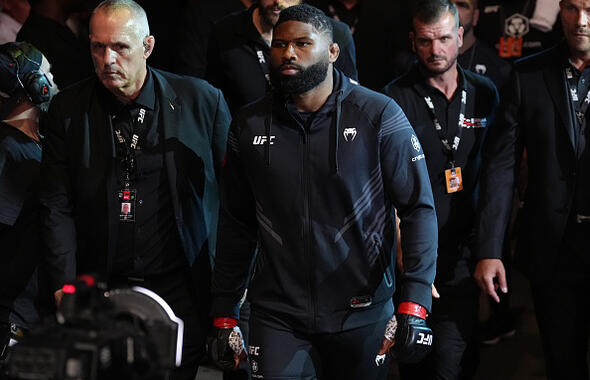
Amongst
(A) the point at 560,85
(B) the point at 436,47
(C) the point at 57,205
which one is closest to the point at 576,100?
(A) the point at 560,85

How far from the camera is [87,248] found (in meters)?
4.04

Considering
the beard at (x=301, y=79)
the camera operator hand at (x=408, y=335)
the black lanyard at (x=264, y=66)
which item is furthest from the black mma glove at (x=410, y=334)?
the black lanyard at (x=264, y=66)

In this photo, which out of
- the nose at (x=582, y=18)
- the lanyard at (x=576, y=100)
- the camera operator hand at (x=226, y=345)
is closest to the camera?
the camera operator hand at (x=226, y=345)

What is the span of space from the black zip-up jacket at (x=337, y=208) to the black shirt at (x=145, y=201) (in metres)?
0.58

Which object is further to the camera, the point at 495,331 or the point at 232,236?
the point at 495,331

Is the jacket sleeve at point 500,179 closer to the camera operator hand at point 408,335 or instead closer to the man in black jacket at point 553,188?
the man in black jacket at point 553,188

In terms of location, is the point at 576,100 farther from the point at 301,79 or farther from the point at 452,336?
the point at 301,79

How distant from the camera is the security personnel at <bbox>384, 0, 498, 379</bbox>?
14.7ft

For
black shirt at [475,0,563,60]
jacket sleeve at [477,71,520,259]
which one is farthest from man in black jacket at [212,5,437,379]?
black shirt at [475,0,563,60]

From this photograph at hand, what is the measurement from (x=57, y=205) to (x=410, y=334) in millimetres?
1666

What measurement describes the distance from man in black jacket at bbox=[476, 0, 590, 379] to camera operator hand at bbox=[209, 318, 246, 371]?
1256mm

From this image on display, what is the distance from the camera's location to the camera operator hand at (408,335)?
131 inches

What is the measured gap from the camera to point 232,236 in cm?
367

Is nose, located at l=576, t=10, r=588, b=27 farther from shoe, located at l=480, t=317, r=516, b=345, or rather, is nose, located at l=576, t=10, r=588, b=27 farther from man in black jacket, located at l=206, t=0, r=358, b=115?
shoe, located at l=480, t=317, r=516, b=345
